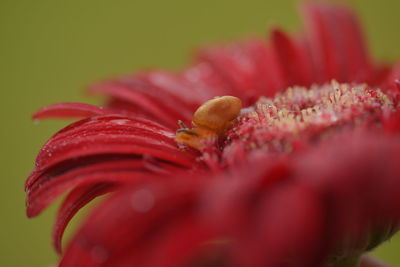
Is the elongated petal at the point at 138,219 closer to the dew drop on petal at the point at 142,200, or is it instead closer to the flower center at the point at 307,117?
the dew drop on petal at the point at 142,200

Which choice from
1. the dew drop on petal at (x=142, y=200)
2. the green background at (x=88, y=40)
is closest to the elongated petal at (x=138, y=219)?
the dew drop on petal at (x=142, y=200)

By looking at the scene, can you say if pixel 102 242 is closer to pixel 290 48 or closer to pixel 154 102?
pixel 154 102

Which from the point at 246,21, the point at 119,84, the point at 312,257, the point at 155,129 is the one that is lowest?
the point at 312,257

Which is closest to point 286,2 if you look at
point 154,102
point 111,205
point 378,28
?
point 378,28

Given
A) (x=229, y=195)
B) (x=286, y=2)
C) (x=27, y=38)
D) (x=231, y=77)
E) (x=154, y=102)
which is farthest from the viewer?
(x=286, y=2)

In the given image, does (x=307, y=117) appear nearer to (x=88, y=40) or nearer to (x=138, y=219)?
→ (x=138, y=219)

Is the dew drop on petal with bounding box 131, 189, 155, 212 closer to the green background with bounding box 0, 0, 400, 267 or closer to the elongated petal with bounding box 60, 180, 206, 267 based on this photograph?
the elongated petal with bounding box 60, 180, 206, 267
